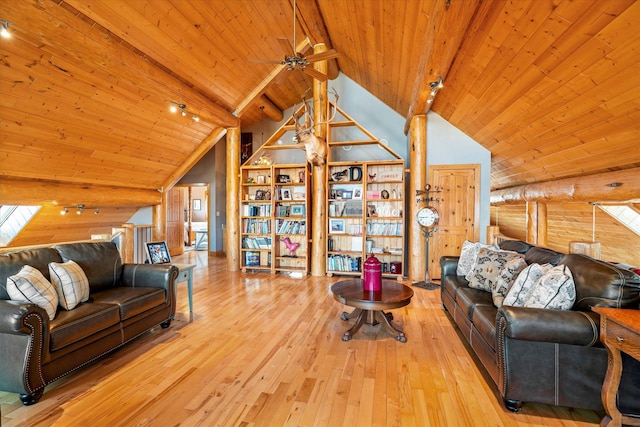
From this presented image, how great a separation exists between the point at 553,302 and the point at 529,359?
43cm

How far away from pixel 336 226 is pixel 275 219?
47.4 inches

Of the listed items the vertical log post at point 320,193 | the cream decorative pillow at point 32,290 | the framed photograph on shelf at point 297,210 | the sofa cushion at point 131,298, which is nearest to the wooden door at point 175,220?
the framed photograph on shelf at point 297,210

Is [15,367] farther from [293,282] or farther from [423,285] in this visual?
[423,285]

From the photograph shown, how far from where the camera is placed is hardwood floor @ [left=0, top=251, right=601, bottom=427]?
5.95 feet

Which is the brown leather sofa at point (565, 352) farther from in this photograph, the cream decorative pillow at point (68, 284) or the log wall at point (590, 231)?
the log wall at point (590, 231)

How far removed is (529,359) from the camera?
182 centimetres

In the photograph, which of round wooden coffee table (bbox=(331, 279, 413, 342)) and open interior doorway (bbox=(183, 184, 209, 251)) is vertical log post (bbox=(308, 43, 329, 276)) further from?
open interior doorway (bbox=(183, 184, 209, 251))

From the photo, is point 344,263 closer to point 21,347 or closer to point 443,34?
point 443,34

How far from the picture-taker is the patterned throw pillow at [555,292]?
6.43ft

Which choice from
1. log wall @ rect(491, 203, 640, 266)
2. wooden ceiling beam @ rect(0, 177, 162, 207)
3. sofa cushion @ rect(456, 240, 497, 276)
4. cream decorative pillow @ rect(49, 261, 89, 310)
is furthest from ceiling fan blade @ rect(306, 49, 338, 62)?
log wall @ rect(491, 203, 640, 266)

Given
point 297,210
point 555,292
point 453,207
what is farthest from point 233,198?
point 555,292

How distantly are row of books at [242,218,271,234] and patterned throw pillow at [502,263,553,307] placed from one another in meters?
4.53

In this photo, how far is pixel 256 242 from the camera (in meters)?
6.08

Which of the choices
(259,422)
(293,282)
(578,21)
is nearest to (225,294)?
(293,282)
